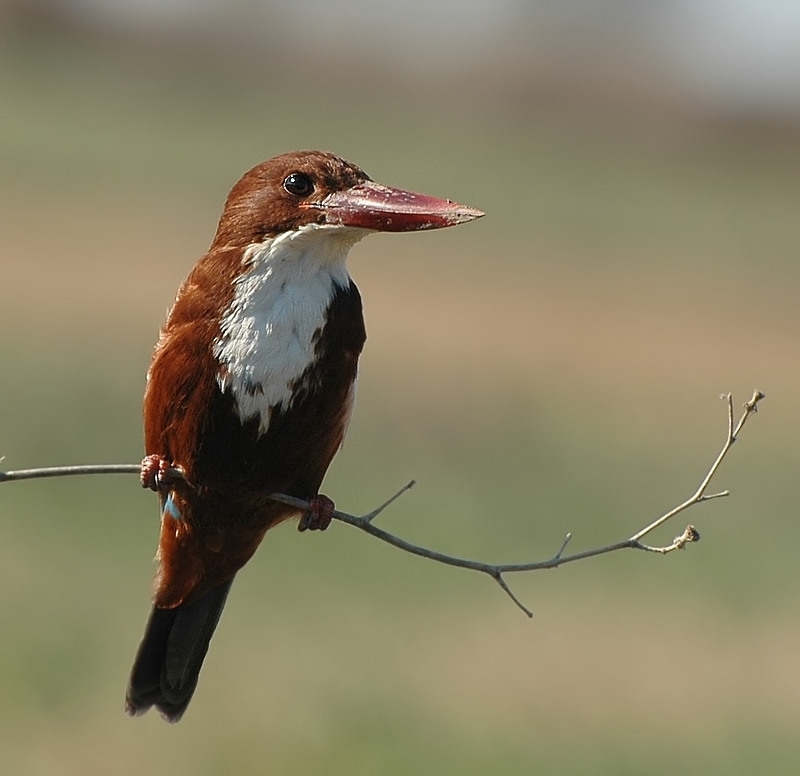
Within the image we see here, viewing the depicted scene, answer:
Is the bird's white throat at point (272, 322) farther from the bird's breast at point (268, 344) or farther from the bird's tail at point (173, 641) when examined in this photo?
the bird's tail at point (173, 641)

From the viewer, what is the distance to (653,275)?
26.9 m

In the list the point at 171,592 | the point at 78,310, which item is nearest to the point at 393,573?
the point at 78,310

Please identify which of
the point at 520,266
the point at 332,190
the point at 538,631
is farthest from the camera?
the point at 520,266

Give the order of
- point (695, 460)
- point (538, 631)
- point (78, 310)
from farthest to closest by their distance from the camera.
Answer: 1. point (78, 310)
2. point (695, 460)
3. point (538, 631)

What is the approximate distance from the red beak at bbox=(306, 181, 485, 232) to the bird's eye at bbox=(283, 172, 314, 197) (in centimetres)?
4

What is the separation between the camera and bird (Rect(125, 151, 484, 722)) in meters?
3.78

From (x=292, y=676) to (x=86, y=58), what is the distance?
39294 millimetres

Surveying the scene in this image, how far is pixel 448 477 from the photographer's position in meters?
15.6

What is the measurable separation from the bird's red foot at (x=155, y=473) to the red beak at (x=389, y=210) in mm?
702

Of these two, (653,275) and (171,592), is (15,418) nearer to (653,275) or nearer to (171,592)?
(171,592)

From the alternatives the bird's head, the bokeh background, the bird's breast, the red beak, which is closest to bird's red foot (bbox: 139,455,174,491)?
the bird's breast

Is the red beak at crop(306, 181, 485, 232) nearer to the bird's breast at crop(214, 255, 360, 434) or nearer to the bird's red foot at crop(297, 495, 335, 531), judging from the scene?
the bird's breast at crop(214, 255, 360, 434)

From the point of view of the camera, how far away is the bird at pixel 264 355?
378 cm

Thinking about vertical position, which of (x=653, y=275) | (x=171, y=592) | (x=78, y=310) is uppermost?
(x=171, y=592)
